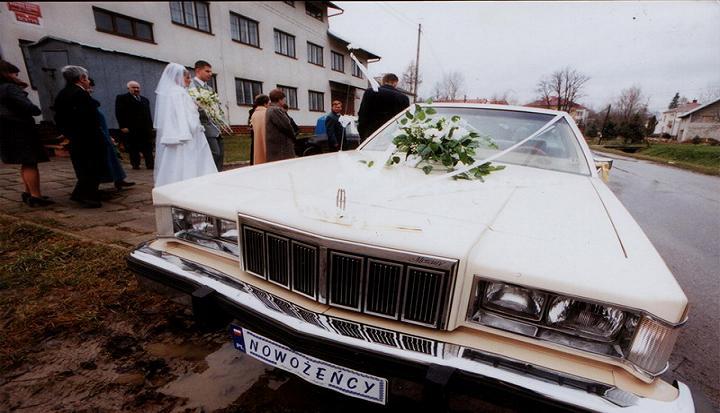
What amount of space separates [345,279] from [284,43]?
65.7 feet

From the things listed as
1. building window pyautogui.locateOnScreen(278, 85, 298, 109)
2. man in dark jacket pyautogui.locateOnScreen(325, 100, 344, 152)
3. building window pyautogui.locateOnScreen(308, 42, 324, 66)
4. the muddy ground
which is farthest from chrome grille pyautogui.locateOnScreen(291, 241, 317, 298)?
building window pyautogui.locateOnScreen(308, 42, 324, 66)

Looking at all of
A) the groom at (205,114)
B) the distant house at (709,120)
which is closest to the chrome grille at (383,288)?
the distant house at (709,120)

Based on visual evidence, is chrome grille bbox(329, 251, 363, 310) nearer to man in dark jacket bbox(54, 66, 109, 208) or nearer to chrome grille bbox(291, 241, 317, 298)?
chrome grille bbox(291, 241, 317, 298)

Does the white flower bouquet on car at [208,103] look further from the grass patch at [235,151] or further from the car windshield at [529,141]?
the grass patch at [235,151]

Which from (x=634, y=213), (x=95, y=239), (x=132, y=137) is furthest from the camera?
(x=132, y=137)

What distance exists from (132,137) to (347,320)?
776 centimetres

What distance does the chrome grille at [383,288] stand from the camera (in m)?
1.39

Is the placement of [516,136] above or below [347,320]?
above

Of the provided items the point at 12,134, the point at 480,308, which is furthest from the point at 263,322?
the point at 12,134

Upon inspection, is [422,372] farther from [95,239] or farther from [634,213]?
[634,213]

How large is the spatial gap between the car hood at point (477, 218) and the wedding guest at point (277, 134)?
2.69 m

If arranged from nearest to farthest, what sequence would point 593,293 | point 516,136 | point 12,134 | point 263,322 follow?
point 593,293
point 263,322
point 516,136
point 12,134

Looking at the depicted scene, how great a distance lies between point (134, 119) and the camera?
7.18 m

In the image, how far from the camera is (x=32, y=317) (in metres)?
2.31
